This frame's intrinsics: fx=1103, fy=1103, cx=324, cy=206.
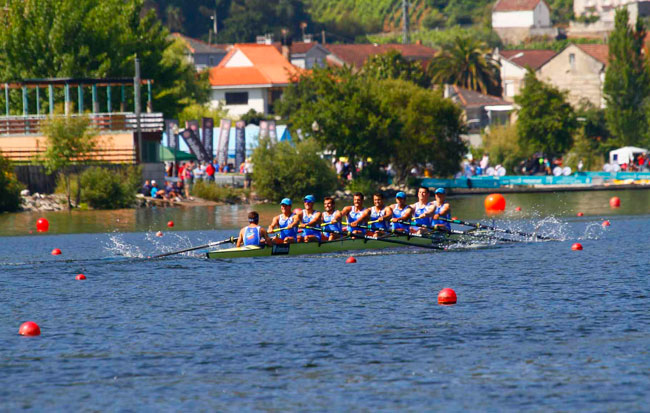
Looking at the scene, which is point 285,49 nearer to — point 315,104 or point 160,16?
point 160,16

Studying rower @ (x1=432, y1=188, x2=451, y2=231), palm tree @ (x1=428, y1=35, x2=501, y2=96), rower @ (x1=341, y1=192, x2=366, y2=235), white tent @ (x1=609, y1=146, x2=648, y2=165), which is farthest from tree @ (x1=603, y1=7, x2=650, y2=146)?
rower @ (x1=341, y1=192, x2=366, y2=235)

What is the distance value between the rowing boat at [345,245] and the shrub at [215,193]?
25612mm

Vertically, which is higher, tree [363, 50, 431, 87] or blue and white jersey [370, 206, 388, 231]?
tree [363, 50, 431, 87]

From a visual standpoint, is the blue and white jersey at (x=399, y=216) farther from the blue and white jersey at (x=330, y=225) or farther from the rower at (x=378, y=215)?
the blue and white jersey at (x=330, y=225)

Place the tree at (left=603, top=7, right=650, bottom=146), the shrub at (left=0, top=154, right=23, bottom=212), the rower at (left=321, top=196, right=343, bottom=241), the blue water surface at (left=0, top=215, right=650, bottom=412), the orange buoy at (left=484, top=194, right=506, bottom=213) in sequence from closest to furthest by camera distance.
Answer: the blue water surface at (left=0, top=215, right=650, bottom=412), the rower at (left=321, top=196, right=343, bottom=241), the shrub at (left=0, top=154, right=23, bottom=212), the orange buoy at (left=484, top=194, right=506, bottom=213), the tree at (left=603, top=7, right=650, bottom=146)

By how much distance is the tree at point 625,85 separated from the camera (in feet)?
261

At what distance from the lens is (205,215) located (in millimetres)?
49406

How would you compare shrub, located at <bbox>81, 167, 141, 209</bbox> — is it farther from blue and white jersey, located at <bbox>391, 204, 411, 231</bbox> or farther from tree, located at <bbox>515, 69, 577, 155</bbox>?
tree, located at <bbox>515, 69, 577, 155</bbox>

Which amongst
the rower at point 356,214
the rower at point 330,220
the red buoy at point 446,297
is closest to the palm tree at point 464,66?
the rower at point 356,214

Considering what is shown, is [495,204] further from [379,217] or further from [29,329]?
[29,329]

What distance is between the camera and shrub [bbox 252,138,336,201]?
57938 millimetres

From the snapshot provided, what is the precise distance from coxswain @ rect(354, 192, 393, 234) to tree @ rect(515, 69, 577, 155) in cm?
4802

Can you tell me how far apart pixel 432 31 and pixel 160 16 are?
41.6 meters

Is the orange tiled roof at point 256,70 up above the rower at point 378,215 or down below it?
above
